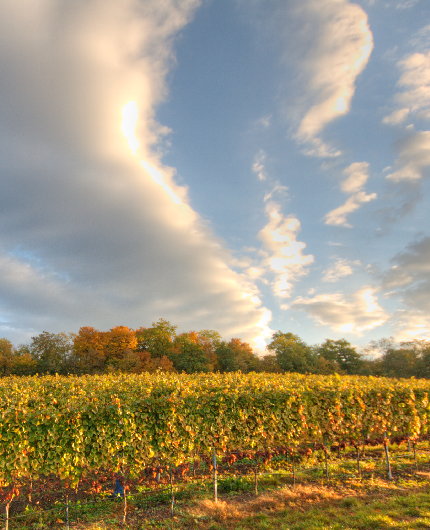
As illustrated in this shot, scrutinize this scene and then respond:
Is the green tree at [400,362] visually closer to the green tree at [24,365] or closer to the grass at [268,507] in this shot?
the grass at [268,507]

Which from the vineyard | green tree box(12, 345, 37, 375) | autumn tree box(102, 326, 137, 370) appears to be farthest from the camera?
autumn tree box(102, 326, 137, 370)

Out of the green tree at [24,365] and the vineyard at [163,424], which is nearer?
the vineyard at [163,424]

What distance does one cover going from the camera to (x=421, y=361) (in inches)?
2335

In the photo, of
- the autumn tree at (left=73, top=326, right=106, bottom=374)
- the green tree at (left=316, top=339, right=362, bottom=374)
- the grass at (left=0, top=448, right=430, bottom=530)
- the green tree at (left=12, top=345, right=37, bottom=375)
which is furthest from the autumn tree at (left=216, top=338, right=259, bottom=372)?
the grass at (left=0, top=448, right=430, bottom=530)

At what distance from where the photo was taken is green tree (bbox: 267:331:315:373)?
209 ft

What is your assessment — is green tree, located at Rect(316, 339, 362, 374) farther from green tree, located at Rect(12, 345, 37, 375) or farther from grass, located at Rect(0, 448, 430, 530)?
grass, located at Rect(0, 448, 430, 530)

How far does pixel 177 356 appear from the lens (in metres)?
64.7

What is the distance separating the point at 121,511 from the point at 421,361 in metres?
61.8

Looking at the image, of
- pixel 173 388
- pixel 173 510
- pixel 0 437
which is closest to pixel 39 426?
pixel 0 437

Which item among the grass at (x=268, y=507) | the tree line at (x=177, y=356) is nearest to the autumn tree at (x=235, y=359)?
the tree line at (x=177, y=356)

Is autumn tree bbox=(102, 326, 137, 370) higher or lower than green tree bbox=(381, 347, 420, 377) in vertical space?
higher

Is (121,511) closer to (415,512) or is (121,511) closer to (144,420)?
(144,420)

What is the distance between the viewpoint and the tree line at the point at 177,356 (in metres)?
57.6

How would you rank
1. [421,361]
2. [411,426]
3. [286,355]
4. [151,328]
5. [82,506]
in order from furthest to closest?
[151,328]
[286,355]
[421,361]
[411,426]
[82,506]
